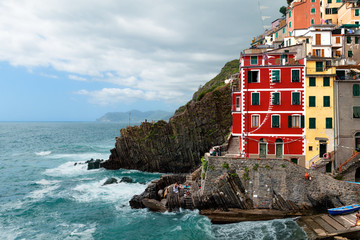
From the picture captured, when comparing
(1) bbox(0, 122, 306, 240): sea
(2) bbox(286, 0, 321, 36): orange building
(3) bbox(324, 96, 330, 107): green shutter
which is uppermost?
(2) bbox(286, 0, 321, 36): orange building

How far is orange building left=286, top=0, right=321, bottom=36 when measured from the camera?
55.1 m

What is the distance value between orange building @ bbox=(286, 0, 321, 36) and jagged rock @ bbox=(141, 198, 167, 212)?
45656mm

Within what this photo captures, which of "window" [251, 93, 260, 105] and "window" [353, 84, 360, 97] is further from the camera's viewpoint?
"window" [251, 93, 260, 105]

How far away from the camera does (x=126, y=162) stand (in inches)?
2400

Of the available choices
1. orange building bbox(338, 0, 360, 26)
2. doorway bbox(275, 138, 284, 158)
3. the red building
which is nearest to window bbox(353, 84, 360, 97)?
the red building

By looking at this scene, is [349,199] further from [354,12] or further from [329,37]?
[354,12]

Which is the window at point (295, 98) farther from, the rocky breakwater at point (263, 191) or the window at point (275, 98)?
the rocky breakwater at point (263, 191)

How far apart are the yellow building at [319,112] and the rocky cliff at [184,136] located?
23.7 m

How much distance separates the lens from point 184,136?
184 ft

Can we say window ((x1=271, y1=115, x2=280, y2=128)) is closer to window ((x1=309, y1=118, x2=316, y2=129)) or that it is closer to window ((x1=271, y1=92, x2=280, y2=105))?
window ((x1=271, y1=92, x2=280, y2=105))

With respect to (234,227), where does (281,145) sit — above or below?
above

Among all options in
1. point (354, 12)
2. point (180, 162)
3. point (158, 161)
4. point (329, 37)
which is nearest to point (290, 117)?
point (329, 37)

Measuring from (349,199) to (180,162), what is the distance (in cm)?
3374

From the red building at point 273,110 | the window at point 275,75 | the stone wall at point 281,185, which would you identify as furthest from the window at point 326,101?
the stone wall at point 281,185
